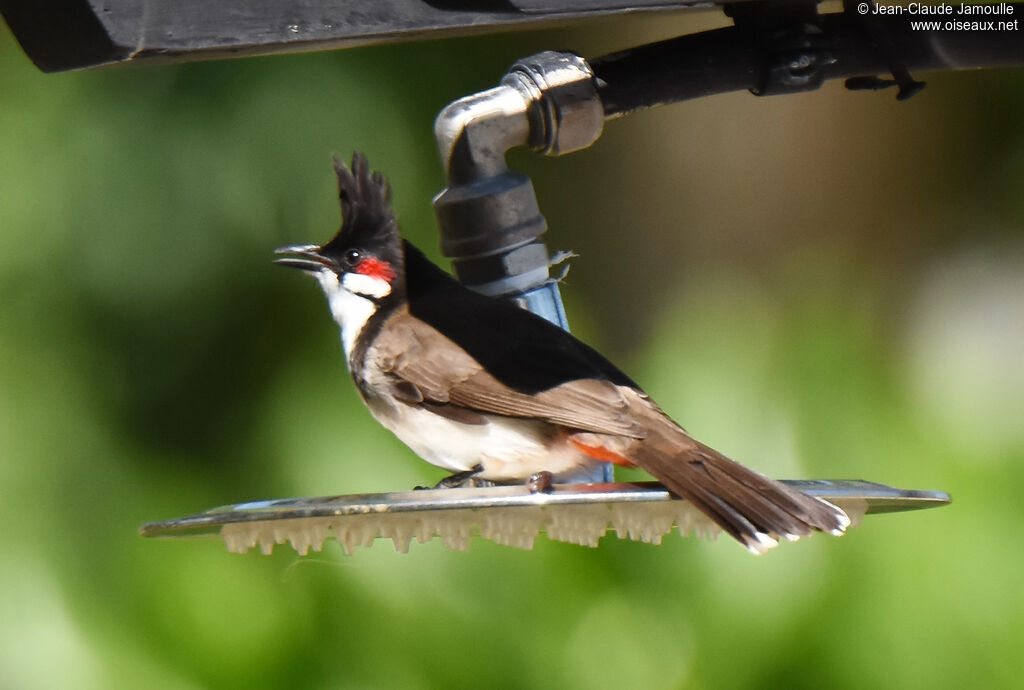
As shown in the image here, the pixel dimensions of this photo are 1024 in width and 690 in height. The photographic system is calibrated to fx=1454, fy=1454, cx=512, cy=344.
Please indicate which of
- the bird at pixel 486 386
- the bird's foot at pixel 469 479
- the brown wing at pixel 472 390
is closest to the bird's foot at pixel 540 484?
the bird at pixel 486 386

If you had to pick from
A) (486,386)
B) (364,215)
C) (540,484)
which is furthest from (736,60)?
(540,484)

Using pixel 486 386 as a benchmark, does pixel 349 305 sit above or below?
above

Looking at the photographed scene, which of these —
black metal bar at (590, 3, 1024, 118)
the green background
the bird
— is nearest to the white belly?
the bird

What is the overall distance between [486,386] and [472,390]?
25 mm

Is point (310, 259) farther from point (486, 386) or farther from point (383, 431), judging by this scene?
point (383, 431)

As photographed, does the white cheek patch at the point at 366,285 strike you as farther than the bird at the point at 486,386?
Yes

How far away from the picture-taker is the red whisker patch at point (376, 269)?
8.30 feet

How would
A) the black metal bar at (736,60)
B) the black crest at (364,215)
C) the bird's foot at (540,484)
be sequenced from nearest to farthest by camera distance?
1. the bird's foot at (540,484)
2. the black metal bar at (736,60)
3. the black crest at (364,215)

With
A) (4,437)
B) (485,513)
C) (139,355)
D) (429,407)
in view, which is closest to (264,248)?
(139,355)

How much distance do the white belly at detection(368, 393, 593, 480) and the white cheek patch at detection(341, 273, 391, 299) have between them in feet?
0.97

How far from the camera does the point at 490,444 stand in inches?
86.9

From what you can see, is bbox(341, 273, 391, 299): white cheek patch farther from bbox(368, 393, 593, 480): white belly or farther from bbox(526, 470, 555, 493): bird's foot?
bbox(526, 470, 555, 493): bird's foot

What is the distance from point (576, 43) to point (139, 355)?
2006mm

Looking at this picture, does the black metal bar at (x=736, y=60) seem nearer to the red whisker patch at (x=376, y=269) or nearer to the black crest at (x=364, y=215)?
the black crest at (x=364, y=215)
